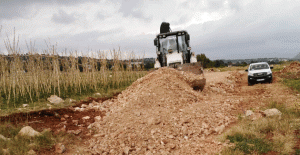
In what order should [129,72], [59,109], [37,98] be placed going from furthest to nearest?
[129,72]
[37,98]
[59,109]

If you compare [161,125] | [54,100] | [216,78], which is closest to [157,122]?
[161,125]

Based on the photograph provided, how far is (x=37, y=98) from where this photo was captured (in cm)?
1043

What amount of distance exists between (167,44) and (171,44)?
0.25m

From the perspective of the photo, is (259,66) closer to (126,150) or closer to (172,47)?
(172,47)

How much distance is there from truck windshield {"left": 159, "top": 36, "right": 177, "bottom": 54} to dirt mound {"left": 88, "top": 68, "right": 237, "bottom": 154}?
14.1 feet

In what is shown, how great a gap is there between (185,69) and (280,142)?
652 cm

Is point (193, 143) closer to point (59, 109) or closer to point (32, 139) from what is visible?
point (32, 139)

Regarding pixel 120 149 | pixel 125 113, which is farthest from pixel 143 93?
pixel 120 149

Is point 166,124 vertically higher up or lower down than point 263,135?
higher up

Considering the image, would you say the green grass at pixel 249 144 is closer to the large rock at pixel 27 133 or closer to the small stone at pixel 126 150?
the small stone at pixel 126 150

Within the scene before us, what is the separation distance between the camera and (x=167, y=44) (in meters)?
13.3

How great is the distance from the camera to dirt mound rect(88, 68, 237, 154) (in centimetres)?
516

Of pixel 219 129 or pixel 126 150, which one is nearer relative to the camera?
pixel 126 150

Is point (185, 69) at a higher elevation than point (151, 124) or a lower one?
higher
